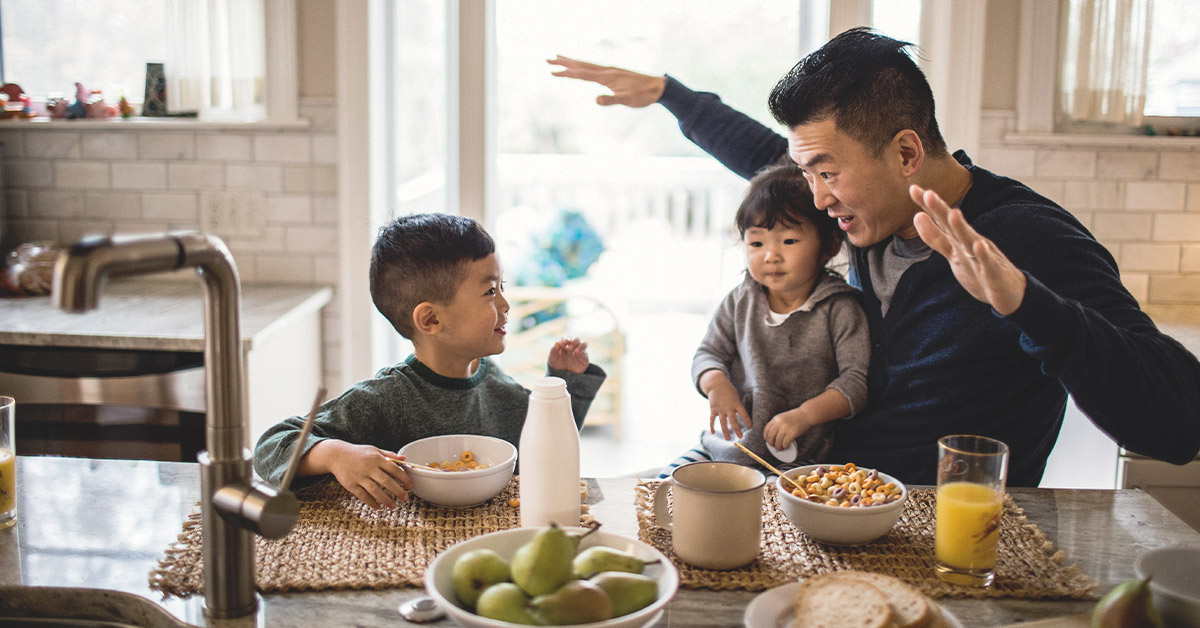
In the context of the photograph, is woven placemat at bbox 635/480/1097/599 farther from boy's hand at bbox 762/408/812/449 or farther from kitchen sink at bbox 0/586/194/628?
kitchen sink at bbox 0/586/194/628

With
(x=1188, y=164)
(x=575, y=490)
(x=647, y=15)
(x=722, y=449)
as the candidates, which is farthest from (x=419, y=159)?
(x=647, y=15)

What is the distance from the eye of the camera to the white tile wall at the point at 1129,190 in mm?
2850

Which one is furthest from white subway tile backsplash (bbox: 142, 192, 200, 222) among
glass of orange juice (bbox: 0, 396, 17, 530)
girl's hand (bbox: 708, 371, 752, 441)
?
girl's hand (bbox: 708, 371, 752, 441)

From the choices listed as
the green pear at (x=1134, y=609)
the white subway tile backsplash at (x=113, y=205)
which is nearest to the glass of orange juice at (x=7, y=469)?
the green pear at (x=1134, y=609)

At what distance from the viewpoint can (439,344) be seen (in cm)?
174

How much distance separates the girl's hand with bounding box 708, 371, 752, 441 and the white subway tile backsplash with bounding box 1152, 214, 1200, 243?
1.73 meters

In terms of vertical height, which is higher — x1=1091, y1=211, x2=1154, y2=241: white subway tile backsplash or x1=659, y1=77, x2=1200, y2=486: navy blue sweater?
x1=1091, y1=211, x2=1154, y2=241: white subway tile backsplash

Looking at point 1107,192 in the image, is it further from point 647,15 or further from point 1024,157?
point 647,15

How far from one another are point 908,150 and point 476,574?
1.19 meters

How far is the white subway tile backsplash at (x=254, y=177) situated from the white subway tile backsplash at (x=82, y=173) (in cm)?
42

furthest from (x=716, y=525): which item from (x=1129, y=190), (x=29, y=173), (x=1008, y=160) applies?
(x=29, y=173)

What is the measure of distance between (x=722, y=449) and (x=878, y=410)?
330mm

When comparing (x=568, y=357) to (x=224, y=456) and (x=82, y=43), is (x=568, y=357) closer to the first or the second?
(x=224, y=456)

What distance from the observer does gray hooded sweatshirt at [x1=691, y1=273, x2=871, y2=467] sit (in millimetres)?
1929
